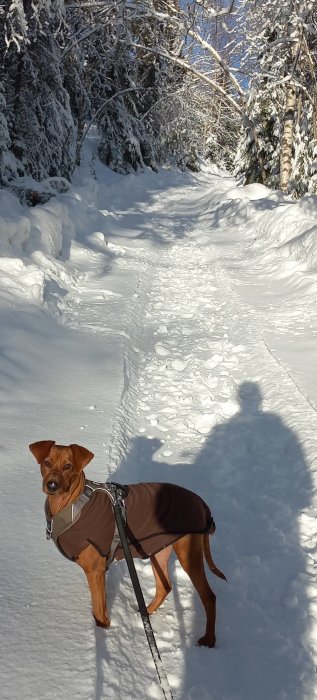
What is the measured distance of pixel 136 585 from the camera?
2.30 metres

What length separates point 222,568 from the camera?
3.25 meters

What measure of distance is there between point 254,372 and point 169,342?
1.58 m

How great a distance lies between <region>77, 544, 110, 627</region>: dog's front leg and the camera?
98.2 inches

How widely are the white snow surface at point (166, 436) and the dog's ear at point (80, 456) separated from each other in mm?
926

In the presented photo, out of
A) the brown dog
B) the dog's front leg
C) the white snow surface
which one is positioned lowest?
the white snow surface

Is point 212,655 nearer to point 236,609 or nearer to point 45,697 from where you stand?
point 236,609

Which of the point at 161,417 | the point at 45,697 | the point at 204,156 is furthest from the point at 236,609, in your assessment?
the point at 204,156

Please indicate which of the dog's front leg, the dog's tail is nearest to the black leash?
the dog's front leg

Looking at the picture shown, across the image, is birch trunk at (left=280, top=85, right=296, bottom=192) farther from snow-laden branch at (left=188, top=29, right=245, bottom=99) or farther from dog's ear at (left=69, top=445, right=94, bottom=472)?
dog's ear at (left=69, top=445, right=94, bottom=472)

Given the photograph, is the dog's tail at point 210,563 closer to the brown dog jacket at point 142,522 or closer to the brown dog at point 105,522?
the brown dog at point 105,522

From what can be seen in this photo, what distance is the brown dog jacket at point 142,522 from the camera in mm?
2465

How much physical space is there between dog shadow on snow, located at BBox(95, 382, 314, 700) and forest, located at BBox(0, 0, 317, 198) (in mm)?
3677

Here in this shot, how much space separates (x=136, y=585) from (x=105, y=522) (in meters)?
0.36

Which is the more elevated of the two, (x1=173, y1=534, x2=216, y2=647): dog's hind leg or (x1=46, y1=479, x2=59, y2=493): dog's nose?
(x1=46, y1=479, x2=59, y2=493): dog's nose
